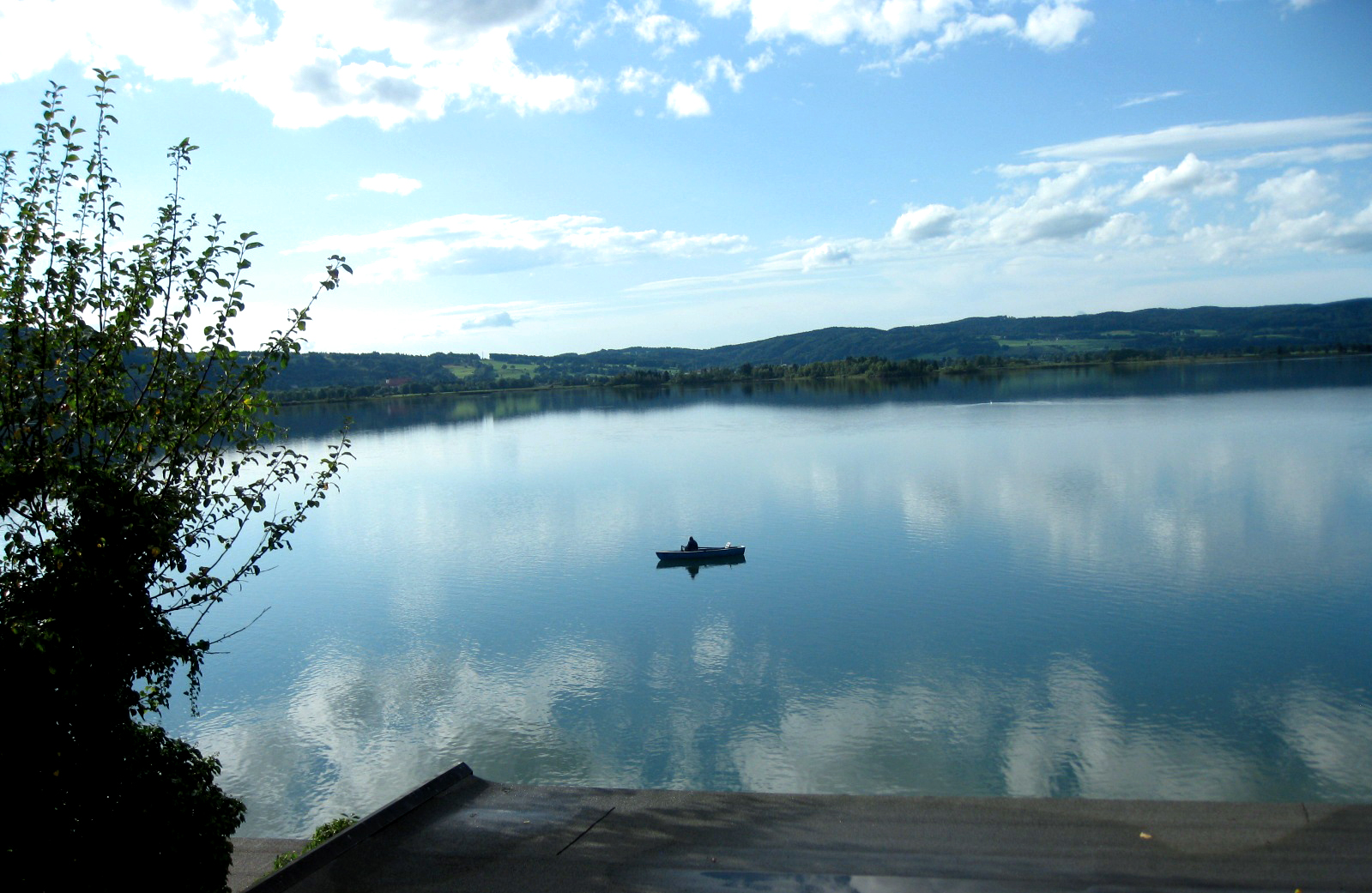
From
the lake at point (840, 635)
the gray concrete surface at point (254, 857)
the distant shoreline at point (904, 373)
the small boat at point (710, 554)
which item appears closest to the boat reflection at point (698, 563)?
the small boat at point (710, 554)

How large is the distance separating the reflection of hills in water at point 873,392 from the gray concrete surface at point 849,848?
7696cm

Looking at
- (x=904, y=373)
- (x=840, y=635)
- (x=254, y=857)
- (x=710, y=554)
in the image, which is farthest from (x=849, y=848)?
(x=904, y=373)

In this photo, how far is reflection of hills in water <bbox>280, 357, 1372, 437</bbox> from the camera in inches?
3674

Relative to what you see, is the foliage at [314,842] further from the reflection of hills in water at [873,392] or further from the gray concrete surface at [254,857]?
the reflection of hills in water at [873,392]

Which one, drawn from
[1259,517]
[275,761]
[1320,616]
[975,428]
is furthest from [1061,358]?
[275,761]

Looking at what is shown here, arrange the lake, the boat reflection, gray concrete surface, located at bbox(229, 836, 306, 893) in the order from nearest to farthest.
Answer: gray concrete surface, located at bbox(229, 836, 306, 893)
the lake
the boat reflection

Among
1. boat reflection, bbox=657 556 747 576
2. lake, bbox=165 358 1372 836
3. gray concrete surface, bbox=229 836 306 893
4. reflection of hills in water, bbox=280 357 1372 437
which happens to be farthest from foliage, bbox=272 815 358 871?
reflection of hills in water, bbox=280 357 1372 437

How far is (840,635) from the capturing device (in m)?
19.7

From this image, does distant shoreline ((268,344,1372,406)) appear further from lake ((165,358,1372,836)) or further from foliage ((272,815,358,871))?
foliage ((272,815,358,871))

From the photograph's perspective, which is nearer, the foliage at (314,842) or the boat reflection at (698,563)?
the foliage at (314,842)

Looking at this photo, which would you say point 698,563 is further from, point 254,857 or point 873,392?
point 873,392

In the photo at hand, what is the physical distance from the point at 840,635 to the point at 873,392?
98929 millimetres

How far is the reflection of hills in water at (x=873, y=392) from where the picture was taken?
93312mm

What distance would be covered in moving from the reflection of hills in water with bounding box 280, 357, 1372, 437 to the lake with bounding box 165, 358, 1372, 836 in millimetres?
49143
